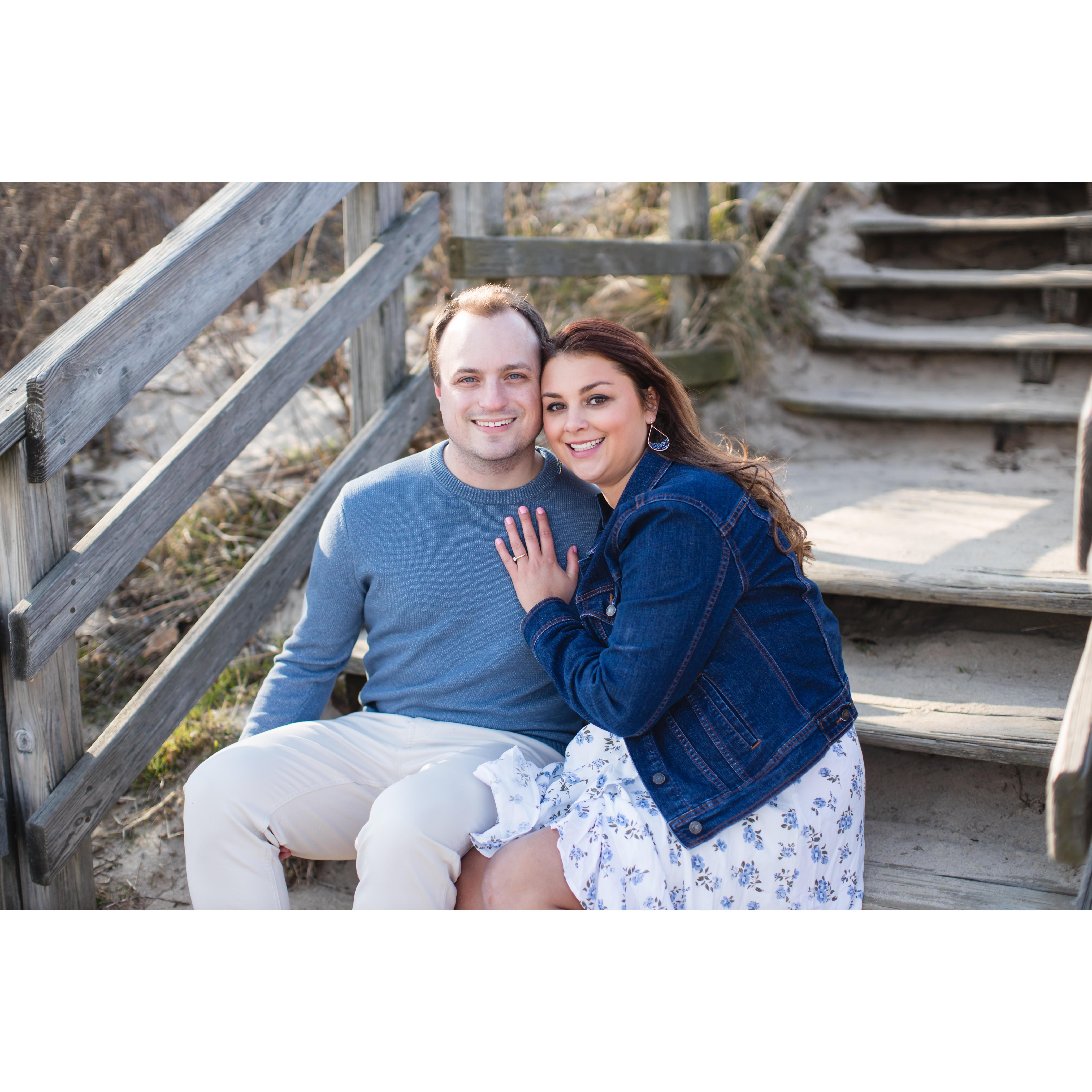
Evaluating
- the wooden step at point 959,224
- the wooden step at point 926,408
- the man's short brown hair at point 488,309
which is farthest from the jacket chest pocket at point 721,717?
the wooden step at point 959,224

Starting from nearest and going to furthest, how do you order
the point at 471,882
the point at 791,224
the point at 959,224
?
1. the point at 471,882
2. the point at 959,224
3. the point at 791,224

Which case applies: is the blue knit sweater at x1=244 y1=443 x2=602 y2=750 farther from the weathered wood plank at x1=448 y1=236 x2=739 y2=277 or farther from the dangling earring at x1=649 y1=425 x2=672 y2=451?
the weathered wood plank at x1=448 y1=236 x2=739 y2=277

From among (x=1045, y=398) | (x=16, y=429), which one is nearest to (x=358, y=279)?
(x=16, y=429)

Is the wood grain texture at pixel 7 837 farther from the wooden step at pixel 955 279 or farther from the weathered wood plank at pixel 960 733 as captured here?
the wooden step at pixel 955 279

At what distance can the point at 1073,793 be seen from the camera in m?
1.12

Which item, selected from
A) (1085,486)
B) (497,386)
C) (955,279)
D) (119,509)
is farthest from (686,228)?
(1085,486)

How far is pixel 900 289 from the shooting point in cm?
Answer: 427

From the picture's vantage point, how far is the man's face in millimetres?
1969

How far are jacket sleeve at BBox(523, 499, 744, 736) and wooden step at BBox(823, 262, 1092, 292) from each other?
9.53 ft

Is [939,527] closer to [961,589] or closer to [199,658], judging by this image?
→ [961,589]

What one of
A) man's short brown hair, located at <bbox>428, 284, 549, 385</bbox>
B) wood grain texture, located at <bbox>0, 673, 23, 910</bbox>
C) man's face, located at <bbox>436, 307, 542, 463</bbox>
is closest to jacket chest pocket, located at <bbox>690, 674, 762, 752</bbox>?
man's face, located at <bbox>436, 307, 542, 463</bbox>

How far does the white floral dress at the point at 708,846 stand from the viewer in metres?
1.62

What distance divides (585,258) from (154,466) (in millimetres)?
1667

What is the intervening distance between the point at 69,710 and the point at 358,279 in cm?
130
